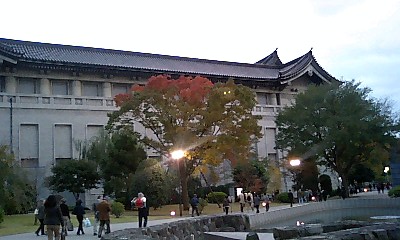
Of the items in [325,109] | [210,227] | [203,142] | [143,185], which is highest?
[325,109]

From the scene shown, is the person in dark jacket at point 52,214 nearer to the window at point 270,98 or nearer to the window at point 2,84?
the window at point 2,84

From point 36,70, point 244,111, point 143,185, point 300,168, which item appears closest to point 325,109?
point 300,168

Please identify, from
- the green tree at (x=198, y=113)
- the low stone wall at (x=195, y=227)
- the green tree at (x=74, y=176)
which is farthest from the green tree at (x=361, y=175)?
the low stone wall at (x=195, y=227)

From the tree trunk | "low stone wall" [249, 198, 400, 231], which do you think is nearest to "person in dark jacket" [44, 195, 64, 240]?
"low stone wall" [249, 198, 400, 231]

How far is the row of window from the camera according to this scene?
1703 inches

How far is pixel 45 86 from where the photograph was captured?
4400cm

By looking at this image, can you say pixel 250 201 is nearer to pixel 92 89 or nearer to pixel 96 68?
pixel 96 68

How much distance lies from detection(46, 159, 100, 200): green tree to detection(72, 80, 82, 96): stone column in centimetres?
853

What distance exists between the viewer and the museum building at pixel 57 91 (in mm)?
41969

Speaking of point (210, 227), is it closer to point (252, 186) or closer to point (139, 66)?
point (252, 186)

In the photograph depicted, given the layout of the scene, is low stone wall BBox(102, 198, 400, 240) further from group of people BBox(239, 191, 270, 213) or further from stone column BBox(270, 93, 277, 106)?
stone column BBox(270, 93, 277, 106)

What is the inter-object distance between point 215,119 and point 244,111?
214cm

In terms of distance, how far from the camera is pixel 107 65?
45500mm

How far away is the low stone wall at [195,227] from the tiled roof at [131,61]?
976 inches
